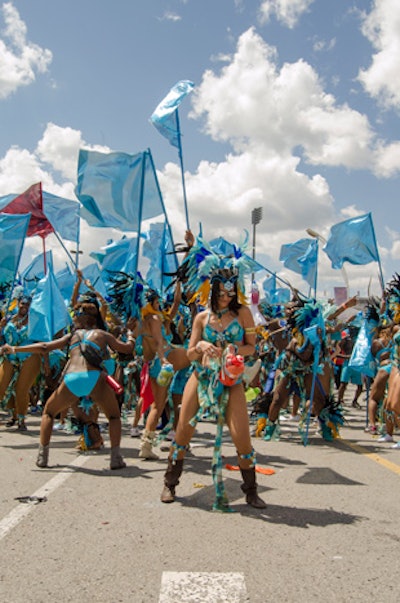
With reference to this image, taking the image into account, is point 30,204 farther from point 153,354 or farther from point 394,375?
Answer: point 394,375

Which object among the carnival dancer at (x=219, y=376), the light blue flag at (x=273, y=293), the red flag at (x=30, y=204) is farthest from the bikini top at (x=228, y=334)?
the light blue flag at (x=273, y=293)

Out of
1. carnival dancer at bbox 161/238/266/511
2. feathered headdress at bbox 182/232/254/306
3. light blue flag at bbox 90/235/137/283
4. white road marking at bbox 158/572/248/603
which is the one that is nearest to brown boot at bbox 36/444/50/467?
carnival dancer at bbox 161/238/266/511

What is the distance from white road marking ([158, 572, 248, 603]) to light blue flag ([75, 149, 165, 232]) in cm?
522

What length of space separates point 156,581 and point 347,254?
374 inches

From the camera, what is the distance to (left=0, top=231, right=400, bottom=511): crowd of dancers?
477cm

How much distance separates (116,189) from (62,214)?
168 inches

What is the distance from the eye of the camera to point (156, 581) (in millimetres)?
3104

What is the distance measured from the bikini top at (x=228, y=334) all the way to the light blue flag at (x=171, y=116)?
4729mm

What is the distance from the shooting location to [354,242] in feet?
37.7

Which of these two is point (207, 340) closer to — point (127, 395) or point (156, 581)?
point (156, 581)

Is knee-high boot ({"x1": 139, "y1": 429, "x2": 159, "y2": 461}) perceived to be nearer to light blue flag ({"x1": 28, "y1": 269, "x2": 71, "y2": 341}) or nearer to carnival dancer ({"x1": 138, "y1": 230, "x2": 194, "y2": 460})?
carnival dancer ({"x1": 138, "y1": 230, "x2": 194, "y2": 460})

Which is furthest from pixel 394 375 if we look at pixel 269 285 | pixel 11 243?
pixel 269 285

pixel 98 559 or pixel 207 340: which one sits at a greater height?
pixel 207 340

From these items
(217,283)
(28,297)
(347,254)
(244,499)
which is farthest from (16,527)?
(347,254)
